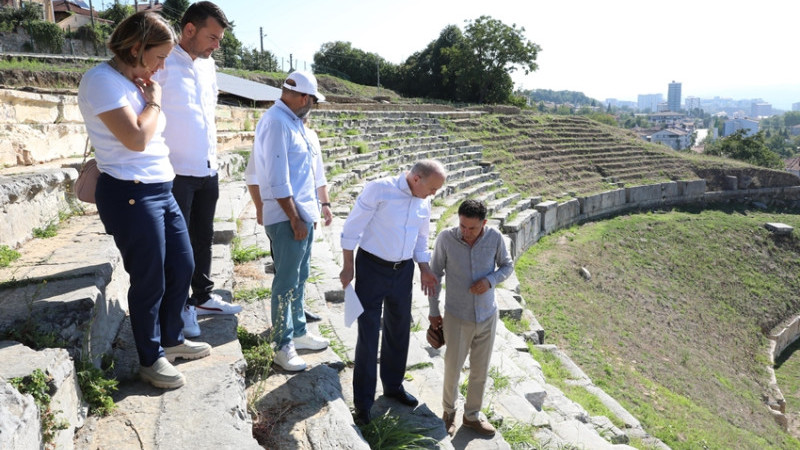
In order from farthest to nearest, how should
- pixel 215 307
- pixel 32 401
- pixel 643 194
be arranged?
pixel 643 194 < pixel 215 307 < pixel 32 401

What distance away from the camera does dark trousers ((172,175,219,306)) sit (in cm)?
323

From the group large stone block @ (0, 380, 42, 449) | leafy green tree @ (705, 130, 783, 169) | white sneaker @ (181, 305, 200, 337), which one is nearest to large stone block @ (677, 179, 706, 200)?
leafy green tree @ (705, 130, 783, 169)

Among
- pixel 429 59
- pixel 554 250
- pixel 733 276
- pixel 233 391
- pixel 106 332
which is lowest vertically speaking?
pixel 733 276

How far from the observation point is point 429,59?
1537 inches

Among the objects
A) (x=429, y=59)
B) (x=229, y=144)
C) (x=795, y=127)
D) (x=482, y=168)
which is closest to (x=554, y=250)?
(x=482, y=168)

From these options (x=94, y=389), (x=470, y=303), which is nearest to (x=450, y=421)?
(x=470, y=303)

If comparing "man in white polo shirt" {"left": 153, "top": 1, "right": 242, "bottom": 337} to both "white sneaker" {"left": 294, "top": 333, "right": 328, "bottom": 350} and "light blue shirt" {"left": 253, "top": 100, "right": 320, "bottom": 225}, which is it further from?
"white sneaker" {"left": 294, "top": 333, "right": 328, "bottom": 350}

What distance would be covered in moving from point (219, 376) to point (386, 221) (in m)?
1.29

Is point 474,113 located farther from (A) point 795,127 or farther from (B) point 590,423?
(A) point 795,127

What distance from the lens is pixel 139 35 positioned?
2.42 metres

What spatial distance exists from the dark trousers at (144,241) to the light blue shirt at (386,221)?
1073 millimetres

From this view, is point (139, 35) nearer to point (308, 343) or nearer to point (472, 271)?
point (308, 343)

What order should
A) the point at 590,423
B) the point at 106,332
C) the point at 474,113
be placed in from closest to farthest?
the point at 106,332, the point at 590,423, the point at 474,113

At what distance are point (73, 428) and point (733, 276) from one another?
59.5 ft
